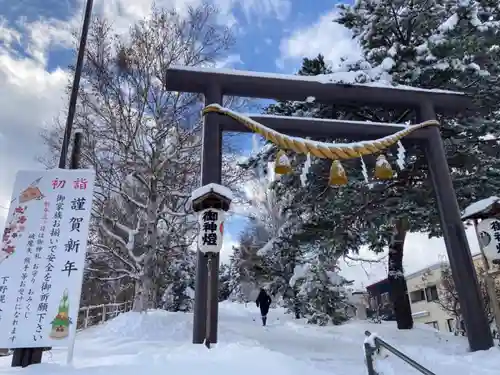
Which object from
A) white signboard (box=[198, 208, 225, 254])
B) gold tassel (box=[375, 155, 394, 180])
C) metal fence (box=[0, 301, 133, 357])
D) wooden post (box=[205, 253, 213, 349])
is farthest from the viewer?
metal fence (box=[0, 301, 133, 357])

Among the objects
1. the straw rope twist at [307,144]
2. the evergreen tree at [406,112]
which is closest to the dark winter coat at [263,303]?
the evergreen tree at [406,112]

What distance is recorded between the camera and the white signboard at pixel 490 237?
6.71 m

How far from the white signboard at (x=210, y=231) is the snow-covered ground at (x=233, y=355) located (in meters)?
1.39

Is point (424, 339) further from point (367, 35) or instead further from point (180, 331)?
point (367, 35)

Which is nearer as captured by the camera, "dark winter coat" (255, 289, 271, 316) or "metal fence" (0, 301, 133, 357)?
"metal fence" (0, 301, 133, 357)

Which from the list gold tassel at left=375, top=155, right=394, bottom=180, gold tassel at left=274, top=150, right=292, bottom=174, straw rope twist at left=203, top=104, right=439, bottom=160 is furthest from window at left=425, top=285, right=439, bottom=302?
gold tassel at left=274, top=150, right=292, bottom=174

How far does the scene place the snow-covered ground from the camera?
14.5 ft

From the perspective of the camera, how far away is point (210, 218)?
5.79 m

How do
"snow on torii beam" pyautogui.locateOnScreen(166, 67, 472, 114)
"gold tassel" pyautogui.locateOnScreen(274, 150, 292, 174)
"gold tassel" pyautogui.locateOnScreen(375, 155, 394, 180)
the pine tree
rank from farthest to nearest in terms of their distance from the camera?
the pine tree, "snow on torii beam" pyautogui.locateOnScreen(166, 67, 472, 114), "gold tassel" pyautogui.locateOnScreen(375, 155, 394, 180), "gold tassel" pyautogui.locateOnScreen(274, 150, 292, 174)

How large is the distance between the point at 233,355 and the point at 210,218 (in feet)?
6.43

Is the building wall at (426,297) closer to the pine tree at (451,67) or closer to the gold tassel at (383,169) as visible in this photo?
the pine tree at (451,67)

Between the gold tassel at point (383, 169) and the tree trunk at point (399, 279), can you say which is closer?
the gold tassel at point (383, 169)

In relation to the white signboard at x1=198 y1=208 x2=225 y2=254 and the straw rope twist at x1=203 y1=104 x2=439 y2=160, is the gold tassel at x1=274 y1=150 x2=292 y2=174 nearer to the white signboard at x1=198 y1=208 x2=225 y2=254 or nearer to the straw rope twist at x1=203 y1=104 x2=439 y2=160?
the straw rope twist at x1=203 y1=104 x2=439 y2=160

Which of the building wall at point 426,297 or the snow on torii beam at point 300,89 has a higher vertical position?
the snow on torii beam at point 300,89
